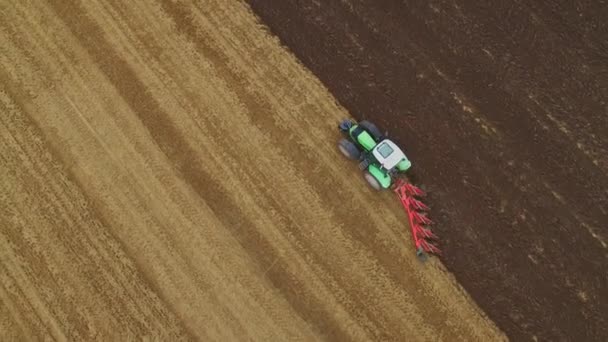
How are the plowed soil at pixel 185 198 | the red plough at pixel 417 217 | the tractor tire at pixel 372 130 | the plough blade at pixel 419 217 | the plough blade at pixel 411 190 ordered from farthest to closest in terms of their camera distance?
the tractor tire at pixel 372 130
the plough blade at pixel 411 190
the plough blade at pixel 419 217
the red plough at pixel 417 217
the plowed soil at pixel 185 198

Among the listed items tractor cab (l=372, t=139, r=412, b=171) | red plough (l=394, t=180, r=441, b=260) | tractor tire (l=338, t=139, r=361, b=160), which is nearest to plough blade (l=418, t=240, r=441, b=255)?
red plough (l=394, t=180, r=441, b=260)

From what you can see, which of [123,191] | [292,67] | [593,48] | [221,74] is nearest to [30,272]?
[123,191]

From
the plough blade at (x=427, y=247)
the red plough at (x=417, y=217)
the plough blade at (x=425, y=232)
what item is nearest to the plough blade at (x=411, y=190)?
the red plough at (x=417, y=217)

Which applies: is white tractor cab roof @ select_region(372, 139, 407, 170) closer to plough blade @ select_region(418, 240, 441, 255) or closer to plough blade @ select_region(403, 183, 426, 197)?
plough blade @ select_region(403, 183, 426, 197)

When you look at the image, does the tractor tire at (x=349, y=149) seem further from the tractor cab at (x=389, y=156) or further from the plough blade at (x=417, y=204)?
the plough blade at (x=417, y=204)

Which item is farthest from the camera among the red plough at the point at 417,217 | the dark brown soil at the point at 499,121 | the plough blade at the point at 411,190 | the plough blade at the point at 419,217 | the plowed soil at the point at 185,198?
the plough blade at the point at 411,190

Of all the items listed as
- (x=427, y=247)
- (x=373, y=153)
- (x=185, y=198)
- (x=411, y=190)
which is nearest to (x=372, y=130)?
(x=373, y=153)

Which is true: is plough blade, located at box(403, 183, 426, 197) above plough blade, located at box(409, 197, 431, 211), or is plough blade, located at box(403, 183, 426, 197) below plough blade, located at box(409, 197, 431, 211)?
above
